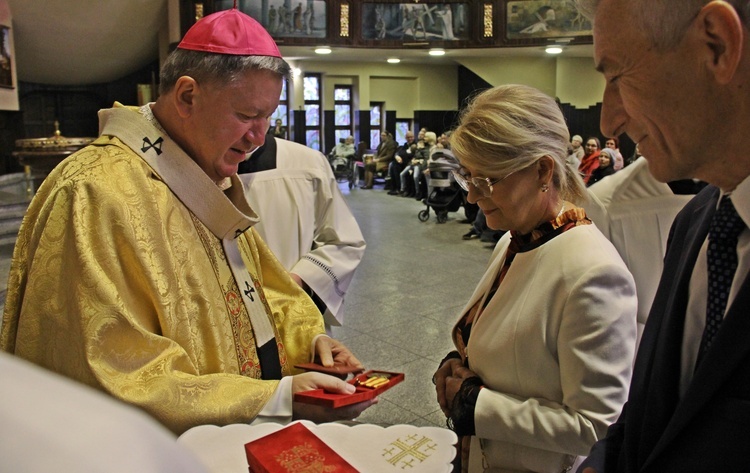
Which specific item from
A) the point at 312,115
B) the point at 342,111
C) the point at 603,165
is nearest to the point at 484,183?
the point at 603,165

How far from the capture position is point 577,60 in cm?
1596

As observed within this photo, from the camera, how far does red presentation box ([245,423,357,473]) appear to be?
1120mm

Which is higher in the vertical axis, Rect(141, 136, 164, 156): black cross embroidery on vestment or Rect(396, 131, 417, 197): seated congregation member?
Rect(141, 136, 164, 156): black cross embroidery on vestment

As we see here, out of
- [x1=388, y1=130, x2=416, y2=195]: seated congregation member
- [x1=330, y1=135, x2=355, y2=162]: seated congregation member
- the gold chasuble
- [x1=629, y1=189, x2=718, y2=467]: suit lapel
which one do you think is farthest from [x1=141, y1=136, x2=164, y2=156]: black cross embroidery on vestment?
[x1=330, y1=135, x2=355, y2=162]: seated congregation member

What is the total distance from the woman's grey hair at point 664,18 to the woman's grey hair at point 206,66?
1093 mm

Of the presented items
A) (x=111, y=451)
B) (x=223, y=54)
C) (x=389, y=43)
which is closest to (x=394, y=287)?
(x=223, y=54)

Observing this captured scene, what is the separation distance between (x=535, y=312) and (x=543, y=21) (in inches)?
514

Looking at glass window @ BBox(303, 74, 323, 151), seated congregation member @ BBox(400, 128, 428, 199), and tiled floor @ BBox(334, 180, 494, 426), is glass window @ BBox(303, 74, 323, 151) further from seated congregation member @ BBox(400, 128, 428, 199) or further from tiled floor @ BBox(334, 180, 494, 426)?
tiled floor @ BBox(334, 180, 494, 426)

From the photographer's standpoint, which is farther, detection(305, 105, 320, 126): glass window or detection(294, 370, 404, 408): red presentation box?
detection(305, 105, 320, 126): glass window

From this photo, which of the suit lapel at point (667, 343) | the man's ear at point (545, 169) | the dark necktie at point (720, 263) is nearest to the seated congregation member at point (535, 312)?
the man's ear at point (545, 169)

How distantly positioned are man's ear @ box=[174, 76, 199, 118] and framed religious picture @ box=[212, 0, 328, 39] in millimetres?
12211

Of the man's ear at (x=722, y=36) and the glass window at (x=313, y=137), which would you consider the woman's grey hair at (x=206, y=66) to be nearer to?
the man's ear at (x=722, y=36)

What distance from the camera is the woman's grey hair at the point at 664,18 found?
0.90 m

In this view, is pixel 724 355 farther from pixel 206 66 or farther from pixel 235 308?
pixel 206 66
